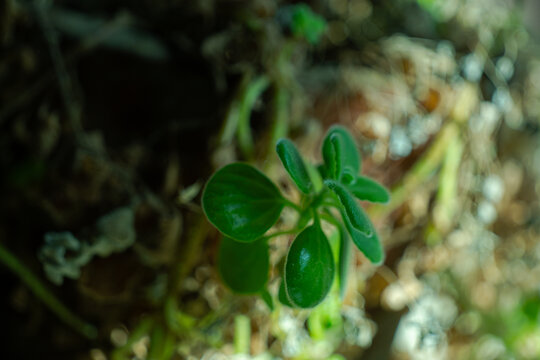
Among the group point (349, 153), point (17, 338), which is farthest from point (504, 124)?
point (17, 338)

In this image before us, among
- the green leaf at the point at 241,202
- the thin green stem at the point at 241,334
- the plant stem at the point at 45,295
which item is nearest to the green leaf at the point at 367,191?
the green leaf at the point at 241,202

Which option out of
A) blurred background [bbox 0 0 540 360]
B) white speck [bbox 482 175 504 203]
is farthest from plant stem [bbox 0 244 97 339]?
white speck [bbox 482 175 504 203]

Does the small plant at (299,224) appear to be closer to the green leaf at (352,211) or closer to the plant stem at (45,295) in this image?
the green leaf at (352,211)

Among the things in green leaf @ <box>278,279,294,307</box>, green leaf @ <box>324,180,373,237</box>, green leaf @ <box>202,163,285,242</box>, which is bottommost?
green leaf @ <box>278,279,294,307</box>

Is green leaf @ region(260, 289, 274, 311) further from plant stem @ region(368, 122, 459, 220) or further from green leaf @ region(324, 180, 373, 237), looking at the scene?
plant stem @ region(368, 122, 459, 220)

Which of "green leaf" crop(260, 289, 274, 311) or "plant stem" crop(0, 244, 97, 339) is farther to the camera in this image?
"plant stem" crop(0, 244, 97, 339)

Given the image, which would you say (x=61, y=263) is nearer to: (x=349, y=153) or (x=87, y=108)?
(x=87, y=108)
